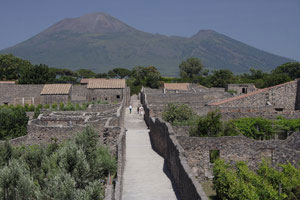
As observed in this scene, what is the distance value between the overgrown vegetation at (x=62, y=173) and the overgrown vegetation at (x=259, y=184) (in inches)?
174

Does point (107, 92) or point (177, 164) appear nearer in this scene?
point (177, 164)

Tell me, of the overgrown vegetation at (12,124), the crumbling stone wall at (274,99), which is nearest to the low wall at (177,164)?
the crumbling stone wall at (274,99)

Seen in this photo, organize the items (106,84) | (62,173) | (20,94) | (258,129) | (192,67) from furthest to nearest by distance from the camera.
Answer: (192,67) < (20,94) < (106,84) < (258,129) < (62,173)

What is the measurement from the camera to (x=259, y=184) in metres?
13.0

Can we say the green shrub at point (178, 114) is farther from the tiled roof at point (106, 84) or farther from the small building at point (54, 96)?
the small building at point (54, 96)

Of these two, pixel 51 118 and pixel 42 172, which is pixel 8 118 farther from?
pixel 42 172

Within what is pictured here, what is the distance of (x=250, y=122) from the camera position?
23000 mm

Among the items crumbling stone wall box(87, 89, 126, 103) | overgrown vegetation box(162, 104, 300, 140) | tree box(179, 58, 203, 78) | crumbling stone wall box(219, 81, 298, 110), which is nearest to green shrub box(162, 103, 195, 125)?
overgrown vegetation box(162, 104, 300, 140)

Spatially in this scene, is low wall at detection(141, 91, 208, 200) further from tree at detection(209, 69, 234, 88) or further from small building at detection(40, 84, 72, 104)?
tree at detection(209, 69, 234, 88)

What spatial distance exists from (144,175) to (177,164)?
2482 millimetres

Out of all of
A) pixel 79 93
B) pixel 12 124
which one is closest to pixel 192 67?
pixel 79 93

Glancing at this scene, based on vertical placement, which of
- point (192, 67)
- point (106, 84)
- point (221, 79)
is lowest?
point (106, 84)

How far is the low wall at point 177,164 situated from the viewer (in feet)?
36.5

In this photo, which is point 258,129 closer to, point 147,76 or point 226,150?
point 226,150
